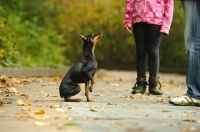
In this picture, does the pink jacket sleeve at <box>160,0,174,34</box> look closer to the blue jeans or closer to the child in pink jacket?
the child in pink jacket

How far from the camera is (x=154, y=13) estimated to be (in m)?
7.66

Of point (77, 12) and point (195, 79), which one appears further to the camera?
point (77, 12)

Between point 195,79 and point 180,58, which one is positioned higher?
point 195,79

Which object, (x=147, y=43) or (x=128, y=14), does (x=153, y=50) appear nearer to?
(x=147, y=43)

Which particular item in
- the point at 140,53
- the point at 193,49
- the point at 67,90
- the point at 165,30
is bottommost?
the point at 67,90

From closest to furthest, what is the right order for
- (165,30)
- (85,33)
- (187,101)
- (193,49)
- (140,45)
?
(187,101), (193,49), (165,30), (140,45), (85,33)

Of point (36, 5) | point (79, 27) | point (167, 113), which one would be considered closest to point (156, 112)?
point (167, 113)

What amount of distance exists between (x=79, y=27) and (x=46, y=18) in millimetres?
5946

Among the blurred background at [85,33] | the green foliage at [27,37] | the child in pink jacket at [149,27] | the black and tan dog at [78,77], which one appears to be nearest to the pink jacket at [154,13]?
the child in pink jacket at [149,27]

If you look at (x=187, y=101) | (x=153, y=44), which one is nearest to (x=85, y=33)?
(x=153, y=44)

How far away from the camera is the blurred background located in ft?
54.6

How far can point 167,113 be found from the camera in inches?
211

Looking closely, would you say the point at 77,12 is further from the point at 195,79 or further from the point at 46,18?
the point at 195,79

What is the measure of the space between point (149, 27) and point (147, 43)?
0.28 m
